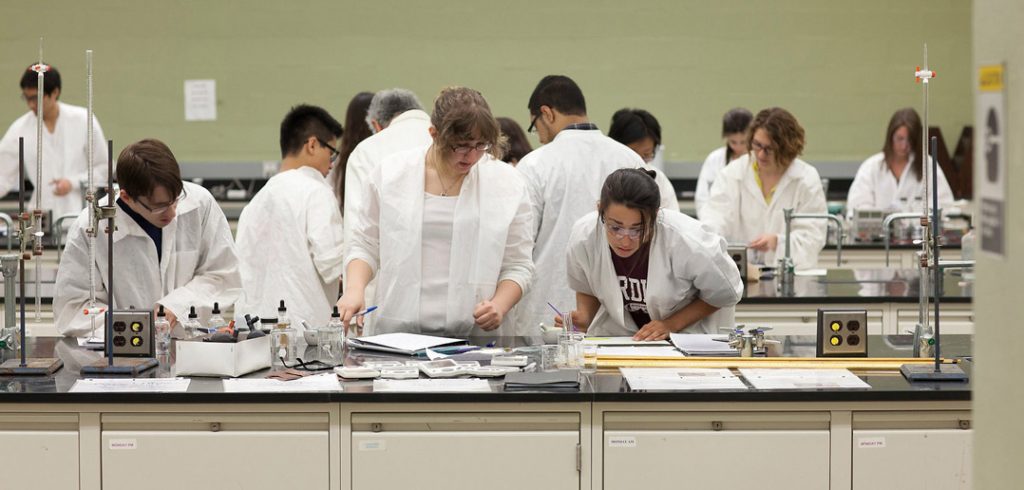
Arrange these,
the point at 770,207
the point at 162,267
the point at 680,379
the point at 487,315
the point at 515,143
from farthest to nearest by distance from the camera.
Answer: the point at 515,143 < the point at 770,207 < the point at 162,267 < the point at 487,315 < the point at 680,379

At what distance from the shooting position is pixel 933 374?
108 inches

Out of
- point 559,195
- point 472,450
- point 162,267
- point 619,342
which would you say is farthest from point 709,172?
point 472,450

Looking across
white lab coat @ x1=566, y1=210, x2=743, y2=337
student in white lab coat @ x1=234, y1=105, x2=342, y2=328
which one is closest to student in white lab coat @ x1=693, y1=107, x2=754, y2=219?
student in white lab coat @ x1=234, y1=105, x2=342, y2=328

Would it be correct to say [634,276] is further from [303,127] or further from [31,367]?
[31,367]

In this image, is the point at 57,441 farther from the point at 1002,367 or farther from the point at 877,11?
the point at 877,11

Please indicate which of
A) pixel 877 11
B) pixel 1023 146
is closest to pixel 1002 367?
pixel 1023 146

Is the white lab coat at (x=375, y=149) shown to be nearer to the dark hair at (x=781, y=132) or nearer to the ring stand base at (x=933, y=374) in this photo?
the dark hair at (x=781, y=132)

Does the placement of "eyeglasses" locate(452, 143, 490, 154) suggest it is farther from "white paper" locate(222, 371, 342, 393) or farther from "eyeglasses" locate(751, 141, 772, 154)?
"eyeglasses" locate(751, 141, 772, 154)

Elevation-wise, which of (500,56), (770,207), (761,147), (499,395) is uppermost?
(500,56)

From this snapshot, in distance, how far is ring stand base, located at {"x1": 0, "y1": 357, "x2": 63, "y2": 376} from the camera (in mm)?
2846

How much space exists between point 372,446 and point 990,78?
1.58 m

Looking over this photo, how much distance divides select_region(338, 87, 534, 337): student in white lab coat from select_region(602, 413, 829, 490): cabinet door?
702 millimetres

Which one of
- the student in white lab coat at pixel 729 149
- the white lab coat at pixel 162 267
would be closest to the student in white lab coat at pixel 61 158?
the student in white lab coat at pixel 729 149

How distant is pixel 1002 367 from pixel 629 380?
Result: 1.23 meters
